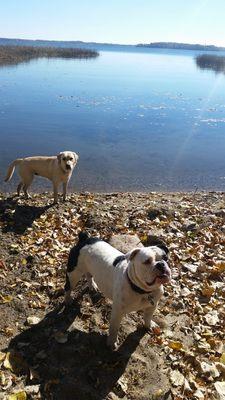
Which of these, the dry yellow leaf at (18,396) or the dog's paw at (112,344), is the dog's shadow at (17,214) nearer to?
the dog's paw at (112,344)

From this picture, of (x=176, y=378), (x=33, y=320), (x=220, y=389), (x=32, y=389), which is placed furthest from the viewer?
(x=33, y=320)

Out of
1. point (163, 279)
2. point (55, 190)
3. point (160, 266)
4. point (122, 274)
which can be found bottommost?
point (55, 190)

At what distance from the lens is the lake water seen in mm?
17484

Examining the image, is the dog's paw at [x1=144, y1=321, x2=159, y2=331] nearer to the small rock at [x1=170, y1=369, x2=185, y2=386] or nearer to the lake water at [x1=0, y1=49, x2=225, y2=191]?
the small rock at [x1=170, y1=369, x2=185, y2=386]

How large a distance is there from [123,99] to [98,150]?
14.5 m

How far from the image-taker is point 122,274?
18.6 feet

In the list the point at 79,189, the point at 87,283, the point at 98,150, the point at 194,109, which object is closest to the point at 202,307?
the point at 87,283

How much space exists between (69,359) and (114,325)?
0.77 m

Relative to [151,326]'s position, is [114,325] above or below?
above

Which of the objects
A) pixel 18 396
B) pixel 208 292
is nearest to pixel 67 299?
pixel 18 396

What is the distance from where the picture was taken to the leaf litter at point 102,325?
17.6ft

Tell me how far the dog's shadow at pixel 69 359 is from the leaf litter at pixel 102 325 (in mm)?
14

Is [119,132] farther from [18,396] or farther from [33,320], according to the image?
[18,396]

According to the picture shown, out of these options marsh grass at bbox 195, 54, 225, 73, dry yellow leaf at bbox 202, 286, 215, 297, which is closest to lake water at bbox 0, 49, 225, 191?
dry yellow leaf at bbox 202, 286, 215, 297
